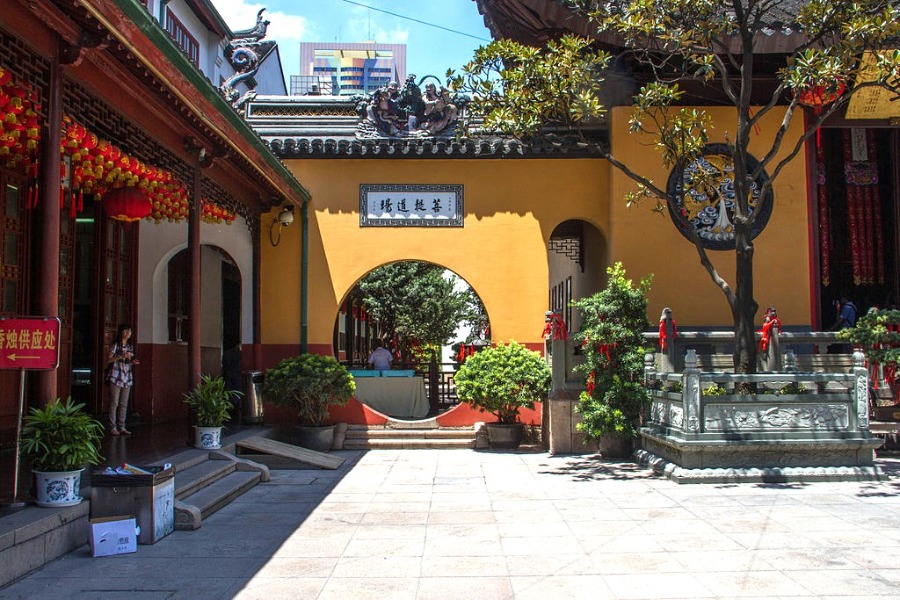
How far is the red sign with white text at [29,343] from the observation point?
4645 millimetres

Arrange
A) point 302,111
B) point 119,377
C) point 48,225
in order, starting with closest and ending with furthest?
1. point 48,225
2. point 119,377
3. point 302,111

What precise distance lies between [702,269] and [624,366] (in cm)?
227

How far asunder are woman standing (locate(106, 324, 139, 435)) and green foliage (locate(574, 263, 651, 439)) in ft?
16.7

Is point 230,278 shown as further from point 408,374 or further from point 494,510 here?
point 494,510

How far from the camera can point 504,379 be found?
32.3 feet

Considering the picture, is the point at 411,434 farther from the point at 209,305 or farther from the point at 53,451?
the point at 53,451

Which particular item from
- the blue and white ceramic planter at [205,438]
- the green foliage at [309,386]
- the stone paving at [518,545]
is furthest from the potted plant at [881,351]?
the blue and white ceramic planter at [205,438]

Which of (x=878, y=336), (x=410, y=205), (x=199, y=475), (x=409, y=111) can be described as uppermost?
(x=409, y=111)

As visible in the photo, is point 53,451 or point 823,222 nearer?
point 53,451

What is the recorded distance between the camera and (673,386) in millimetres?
8344

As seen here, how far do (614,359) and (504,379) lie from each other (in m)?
1.42

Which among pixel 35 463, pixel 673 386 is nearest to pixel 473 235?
pixel 673 386

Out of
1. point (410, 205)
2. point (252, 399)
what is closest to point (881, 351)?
point (410, 205)

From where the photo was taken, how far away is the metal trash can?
10445 mm
